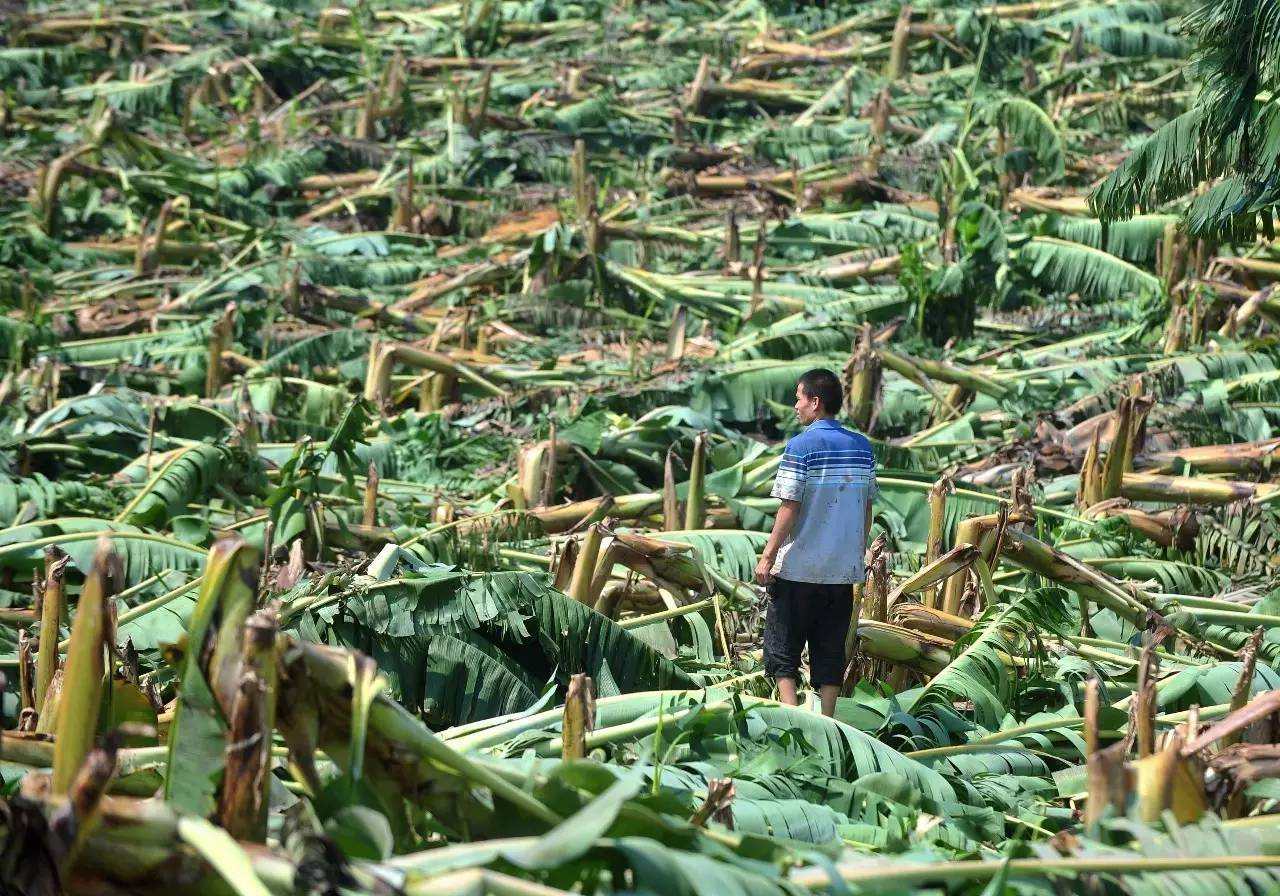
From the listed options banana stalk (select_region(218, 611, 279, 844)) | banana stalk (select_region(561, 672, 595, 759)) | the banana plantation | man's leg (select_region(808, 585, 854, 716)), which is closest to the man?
man's leg (select_region(808, 585, 854, 716))

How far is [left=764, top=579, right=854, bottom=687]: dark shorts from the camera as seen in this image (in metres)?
5.43

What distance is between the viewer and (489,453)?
9820mm

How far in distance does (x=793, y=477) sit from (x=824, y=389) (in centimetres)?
33

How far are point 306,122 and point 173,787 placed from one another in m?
16.8

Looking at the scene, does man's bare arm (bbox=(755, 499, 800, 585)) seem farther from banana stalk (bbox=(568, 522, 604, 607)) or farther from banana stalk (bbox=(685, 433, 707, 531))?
banana stalk (bbox=(685, 433, 707, 531))

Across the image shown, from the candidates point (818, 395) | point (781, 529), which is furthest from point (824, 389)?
point (781, 529)

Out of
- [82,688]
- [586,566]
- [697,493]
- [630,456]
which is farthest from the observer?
[630,456]

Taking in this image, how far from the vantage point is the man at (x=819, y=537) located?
5391 millimetres

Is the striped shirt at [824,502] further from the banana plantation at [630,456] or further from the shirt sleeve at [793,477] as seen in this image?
the banana plantation at [630,456]

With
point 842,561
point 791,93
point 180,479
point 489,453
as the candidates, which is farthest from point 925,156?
point 842,561

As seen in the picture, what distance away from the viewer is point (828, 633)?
5.44 m

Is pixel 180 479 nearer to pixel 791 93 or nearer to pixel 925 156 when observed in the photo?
pixel 925 156

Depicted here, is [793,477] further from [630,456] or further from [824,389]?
[630,456]

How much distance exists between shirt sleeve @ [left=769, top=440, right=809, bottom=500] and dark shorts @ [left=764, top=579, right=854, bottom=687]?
1.07 feet
